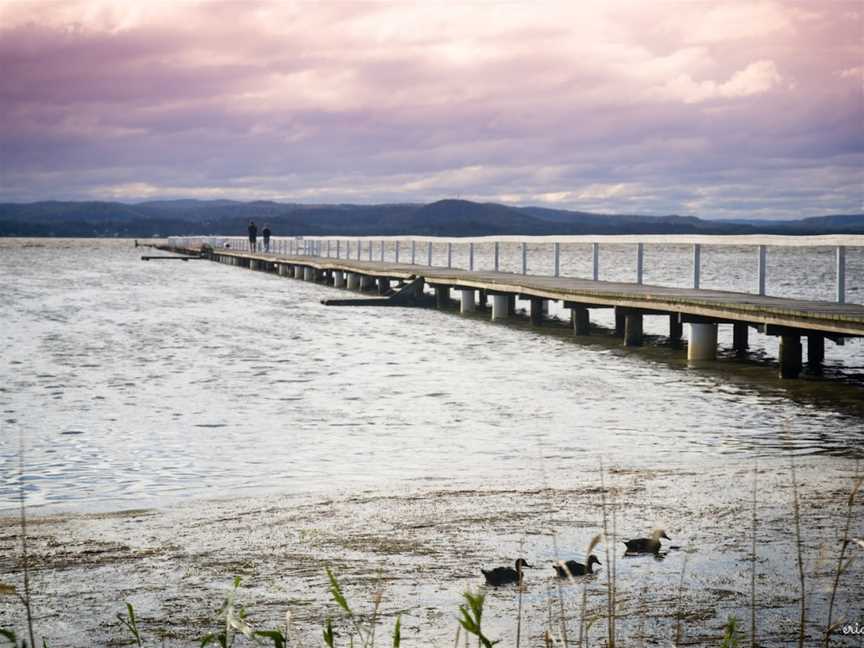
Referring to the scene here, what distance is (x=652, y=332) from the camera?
1061 inches

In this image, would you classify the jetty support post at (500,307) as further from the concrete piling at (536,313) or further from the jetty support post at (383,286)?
the jetty support post at (383,286)

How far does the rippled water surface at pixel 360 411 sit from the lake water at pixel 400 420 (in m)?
0.04

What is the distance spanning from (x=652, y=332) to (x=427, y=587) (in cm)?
2166

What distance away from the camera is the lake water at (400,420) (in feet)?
29.6

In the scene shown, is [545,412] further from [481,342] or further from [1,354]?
[1,354]

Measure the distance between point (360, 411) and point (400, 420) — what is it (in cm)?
95

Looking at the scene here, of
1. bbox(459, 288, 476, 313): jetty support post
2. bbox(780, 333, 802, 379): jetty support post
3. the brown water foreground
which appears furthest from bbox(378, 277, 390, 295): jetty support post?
the brown water foreground

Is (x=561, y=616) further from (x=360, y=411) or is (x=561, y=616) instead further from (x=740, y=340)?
(x=740, y=340)

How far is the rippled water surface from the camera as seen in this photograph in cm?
992

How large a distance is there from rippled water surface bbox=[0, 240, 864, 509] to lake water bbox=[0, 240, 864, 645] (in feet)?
0.13

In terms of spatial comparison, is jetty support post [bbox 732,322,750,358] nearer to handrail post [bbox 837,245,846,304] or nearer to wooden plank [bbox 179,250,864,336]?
wooden plank [bbox 179,250,864,336]

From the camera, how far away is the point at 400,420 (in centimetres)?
1317

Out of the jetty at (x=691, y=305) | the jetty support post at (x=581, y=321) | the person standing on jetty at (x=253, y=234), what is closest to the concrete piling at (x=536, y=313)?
the jetty at (x=691, y=305)

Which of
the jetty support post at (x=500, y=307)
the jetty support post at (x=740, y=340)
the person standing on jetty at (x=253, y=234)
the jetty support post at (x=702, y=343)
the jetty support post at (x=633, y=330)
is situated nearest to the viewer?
the jetty support post at (x=702, y=343)
